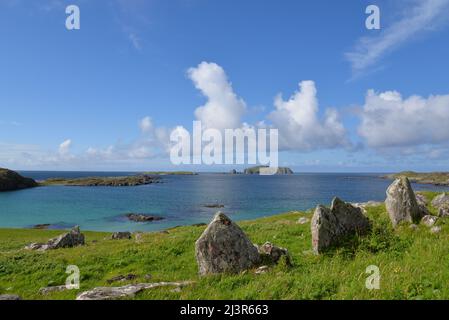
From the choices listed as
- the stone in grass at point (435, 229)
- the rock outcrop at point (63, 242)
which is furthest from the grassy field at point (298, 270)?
the rock outcrop at point (63, 242)

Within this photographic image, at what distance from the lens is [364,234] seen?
17016 millimetres

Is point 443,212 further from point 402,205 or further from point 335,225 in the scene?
point 335,225

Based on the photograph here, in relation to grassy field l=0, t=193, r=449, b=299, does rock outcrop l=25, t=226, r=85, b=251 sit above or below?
below

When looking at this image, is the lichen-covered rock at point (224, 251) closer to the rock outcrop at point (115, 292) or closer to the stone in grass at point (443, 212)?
the rock outcrop at point (115, 292)

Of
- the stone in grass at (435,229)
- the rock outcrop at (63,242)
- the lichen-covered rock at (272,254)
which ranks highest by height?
the stone in grass at (435,229)

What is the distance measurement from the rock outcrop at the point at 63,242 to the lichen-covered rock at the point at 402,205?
34.2 meters

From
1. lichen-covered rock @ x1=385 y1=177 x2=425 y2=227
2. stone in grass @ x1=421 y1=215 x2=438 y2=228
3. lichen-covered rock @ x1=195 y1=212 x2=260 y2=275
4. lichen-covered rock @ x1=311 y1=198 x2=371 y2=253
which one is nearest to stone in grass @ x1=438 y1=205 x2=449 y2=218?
lichen-covered rock @ x1=385 y1=177 x2=425 y2=227

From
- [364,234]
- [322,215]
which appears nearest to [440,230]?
[364,234]

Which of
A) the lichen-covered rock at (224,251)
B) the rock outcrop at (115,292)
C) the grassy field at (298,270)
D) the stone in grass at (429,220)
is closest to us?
the grassy field at (298,270)

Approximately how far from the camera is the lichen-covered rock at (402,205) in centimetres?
1998

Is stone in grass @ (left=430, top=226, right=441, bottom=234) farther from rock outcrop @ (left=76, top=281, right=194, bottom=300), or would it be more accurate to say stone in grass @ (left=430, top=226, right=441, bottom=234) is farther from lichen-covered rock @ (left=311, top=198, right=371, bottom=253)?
rock outcrop @ (left=76, top=281, right=194, bottom=300)

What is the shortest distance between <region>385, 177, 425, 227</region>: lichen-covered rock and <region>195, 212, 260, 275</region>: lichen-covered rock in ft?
33.4

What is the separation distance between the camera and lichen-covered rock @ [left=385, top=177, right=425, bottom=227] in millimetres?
19984
